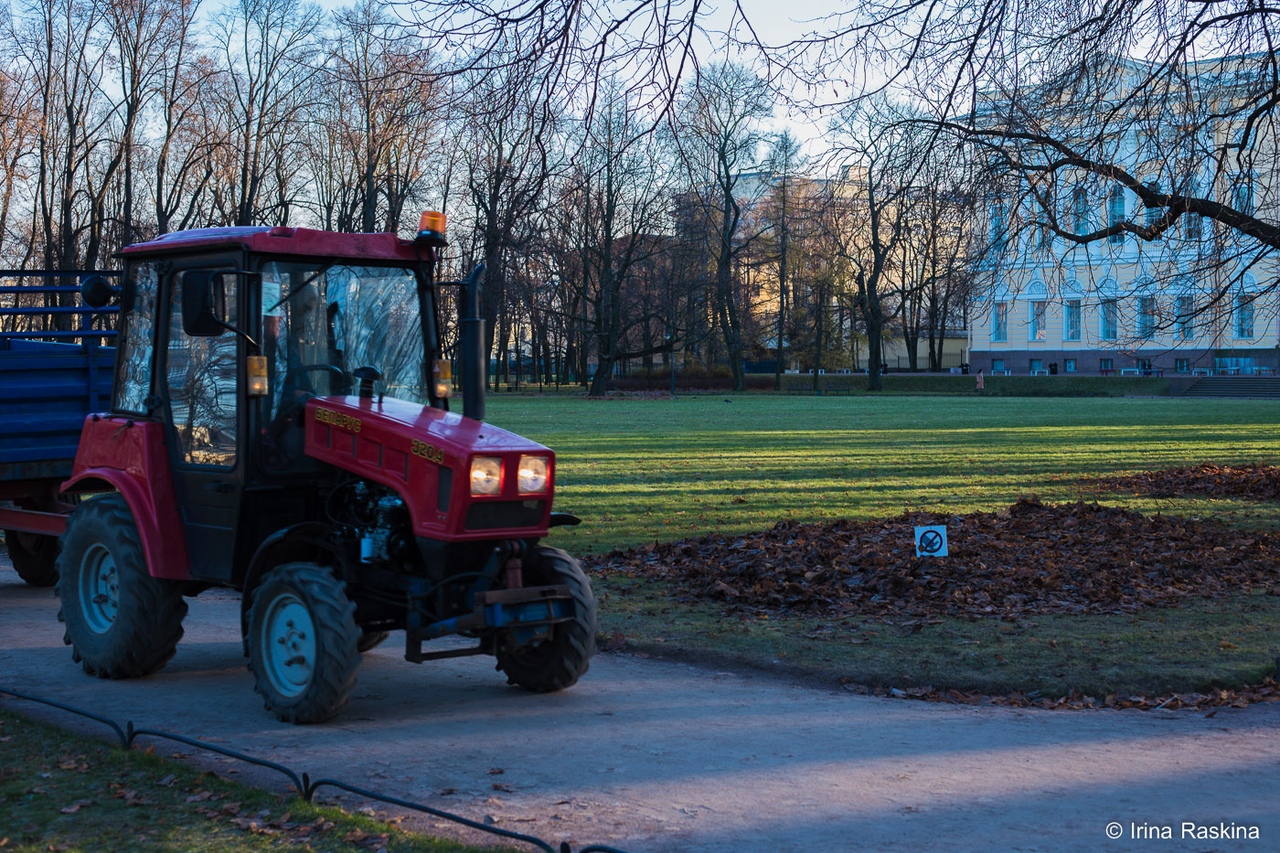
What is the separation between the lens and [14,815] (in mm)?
5352

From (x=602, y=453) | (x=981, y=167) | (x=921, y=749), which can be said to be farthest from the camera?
(x=602, y=453)

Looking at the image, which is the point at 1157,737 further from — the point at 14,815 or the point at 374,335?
the point at 14,815

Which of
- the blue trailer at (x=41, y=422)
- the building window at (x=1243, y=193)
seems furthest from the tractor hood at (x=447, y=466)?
the building window at (x=1243, y=193)

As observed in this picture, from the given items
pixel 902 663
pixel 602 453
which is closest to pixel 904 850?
pixel 902 663

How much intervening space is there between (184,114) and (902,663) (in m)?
43.6

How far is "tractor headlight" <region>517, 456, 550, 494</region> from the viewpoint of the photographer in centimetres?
668

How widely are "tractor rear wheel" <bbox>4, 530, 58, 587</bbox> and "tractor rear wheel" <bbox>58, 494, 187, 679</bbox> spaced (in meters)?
3.50

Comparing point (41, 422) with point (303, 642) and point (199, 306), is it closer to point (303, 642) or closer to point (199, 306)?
point (199, 306)

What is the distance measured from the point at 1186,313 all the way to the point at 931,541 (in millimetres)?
7098

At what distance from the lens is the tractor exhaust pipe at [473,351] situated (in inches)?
271

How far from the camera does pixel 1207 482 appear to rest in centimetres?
1834

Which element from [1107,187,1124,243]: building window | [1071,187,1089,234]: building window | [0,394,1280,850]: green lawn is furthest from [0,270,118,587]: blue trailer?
[1107,187,1124,243]: building window

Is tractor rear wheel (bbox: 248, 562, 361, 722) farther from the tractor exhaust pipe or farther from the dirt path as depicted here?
the tractor exhaust pipe

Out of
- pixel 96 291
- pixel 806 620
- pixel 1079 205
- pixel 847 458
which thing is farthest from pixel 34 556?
pixel 847 458
